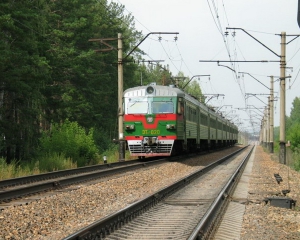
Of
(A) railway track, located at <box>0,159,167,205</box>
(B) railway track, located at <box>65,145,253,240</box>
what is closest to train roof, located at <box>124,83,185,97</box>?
(A) railway track, located at <box>0,159,167,205</box>

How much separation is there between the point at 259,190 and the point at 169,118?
9394 millimetres

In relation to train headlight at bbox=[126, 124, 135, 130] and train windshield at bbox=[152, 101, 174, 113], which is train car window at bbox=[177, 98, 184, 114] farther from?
train headlight at bbox=[126, 124, 135, 130]

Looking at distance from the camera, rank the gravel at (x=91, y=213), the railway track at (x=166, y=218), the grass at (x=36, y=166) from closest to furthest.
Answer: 1. the railway track at (x=166, y=218)
2. the gravel at (x=91, y=213)
3. the grass at (x=36, y=166)

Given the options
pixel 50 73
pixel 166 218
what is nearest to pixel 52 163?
pixel 50 73

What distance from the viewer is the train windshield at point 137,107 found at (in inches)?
886

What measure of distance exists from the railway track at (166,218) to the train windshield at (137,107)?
10.0 m

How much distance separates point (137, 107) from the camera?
2266cm

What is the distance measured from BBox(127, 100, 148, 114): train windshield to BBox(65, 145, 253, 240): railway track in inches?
394

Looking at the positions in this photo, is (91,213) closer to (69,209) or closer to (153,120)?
(69,209)

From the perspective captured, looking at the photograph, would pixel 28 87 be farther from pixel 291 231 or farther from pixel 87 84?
pixel 87 84

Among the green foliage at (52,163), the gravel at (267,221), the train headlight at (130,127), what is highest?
the train headlight at (130,127)

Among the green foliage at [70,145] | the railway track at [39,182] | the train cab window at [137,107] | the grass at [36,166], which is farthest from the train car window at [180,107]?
→ the grass at [36,166]

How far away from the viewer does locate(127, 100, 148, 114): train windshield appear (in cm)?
2252

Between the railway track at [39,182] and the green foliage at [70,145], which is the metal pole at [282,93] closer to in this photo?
the green foliage at [70,145]
